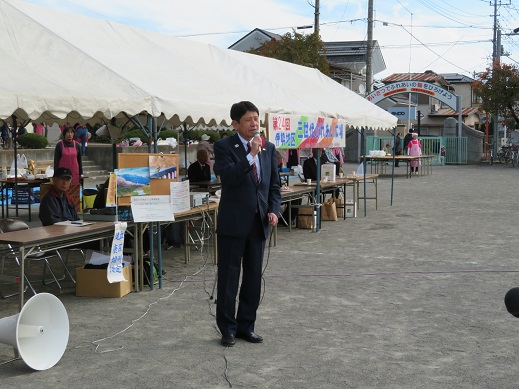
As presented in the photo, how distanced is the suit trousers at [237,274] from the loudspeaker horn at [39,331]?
1287mm

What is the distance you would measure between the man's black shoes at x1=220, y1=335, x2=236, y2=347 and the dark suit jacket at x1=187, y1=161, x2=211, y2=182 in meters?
7.74

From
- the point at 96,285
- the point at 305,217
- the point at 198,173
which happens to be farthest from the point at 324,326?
the point at 198,173

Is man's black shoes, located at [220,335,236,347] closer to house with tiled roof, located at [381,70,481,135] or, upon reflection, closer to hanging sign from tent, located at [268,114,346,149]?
A: hanging sign from tent, located at [268,114,346,149]

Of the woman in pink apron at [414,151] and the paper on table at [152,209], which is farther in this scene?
the woman in pink apron at [414,151]

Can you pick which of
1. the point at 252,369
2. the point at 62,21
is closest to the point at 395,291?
the point at 252,369

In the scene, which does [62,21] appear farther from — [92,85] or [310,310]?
[310,310]

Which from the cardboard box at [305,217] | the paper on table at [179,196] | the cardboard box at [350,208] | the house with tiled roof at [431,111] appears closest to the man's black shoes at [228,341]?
the paper on table at [179,196]

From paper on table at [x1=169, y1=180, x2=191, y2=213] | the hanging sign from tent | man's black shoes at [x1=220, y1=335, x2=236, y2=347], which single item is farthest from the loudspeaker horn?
the hanging sign from tent

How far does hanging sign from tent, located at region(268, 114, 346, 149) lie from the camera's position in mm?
10430

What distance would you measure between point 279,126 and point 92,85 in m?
3.72

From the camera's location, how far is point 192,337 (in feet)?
20.2

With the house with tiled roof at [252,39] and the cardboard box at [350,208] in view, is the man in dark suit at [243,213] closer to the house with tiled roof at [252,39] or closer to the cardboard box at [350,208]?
A: the cardboard box at [350,208]

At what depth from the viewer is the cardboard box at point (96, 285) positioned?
7672 mm

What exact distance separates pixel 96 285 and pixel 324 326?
106 inches
